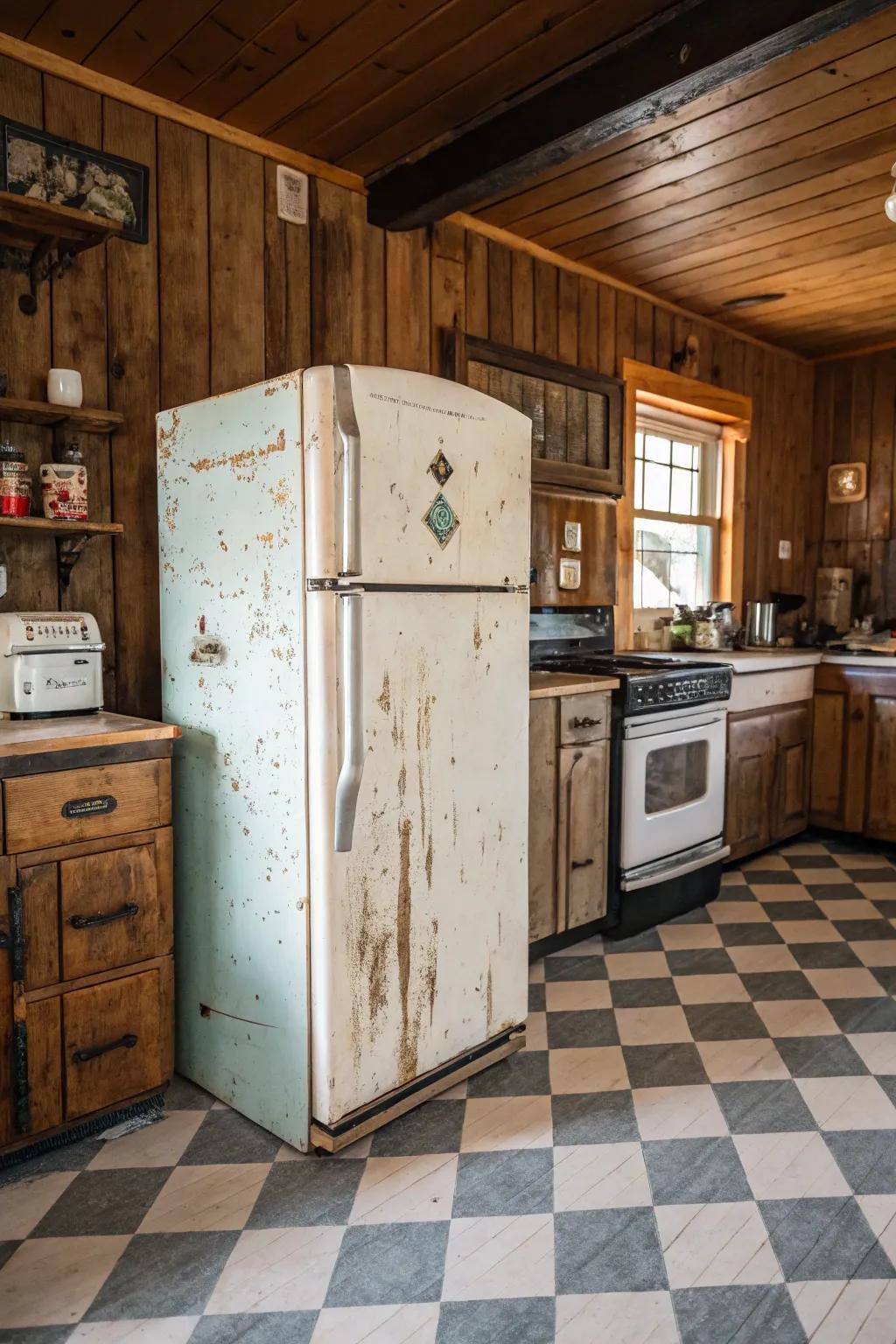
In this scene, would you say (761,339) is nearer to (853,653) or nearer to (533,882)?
(853,653)

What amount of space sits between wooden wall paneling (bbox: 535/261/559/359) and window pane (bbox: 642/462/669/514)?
911 mm

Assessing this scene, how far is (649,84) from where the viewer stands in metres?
2.14

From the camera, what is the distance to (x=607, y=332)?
12.8 ft

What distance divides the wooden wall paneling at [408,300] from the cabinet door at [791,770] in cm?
228

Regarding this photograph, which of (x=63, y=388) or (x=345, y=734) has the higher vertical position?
(x=63, y=388)

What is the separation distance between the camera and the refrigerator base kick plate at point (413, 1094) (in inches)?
75.0

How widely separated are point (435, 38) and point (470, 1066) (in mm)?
2544

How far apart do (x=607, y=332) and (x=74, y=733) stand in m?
2.97

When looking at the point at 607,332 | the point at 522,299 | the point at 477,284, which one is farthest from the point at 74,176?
the point at 607,332

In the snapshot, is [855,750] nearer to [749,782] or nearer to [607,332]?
[749,782]

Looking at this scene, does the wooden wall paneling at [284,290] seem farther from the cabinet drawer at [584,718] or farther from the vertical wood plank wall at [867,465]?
the vertical wood plank wall at [867,465]

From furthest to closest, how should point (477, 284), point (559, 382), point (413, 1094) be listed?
point (559, 382)
point (477, 284)
point (413, 1094)

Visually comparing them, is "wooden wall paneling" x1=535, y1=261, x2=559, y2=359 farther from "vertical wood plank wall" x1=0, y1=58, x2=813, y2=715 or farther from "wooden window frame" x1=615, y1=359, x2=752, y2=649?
"wooden window frame" x1=615, y1=359, x2=752, y2=649

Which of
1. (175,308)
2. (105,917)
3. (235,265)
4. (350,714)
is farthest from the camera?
(235,265)
